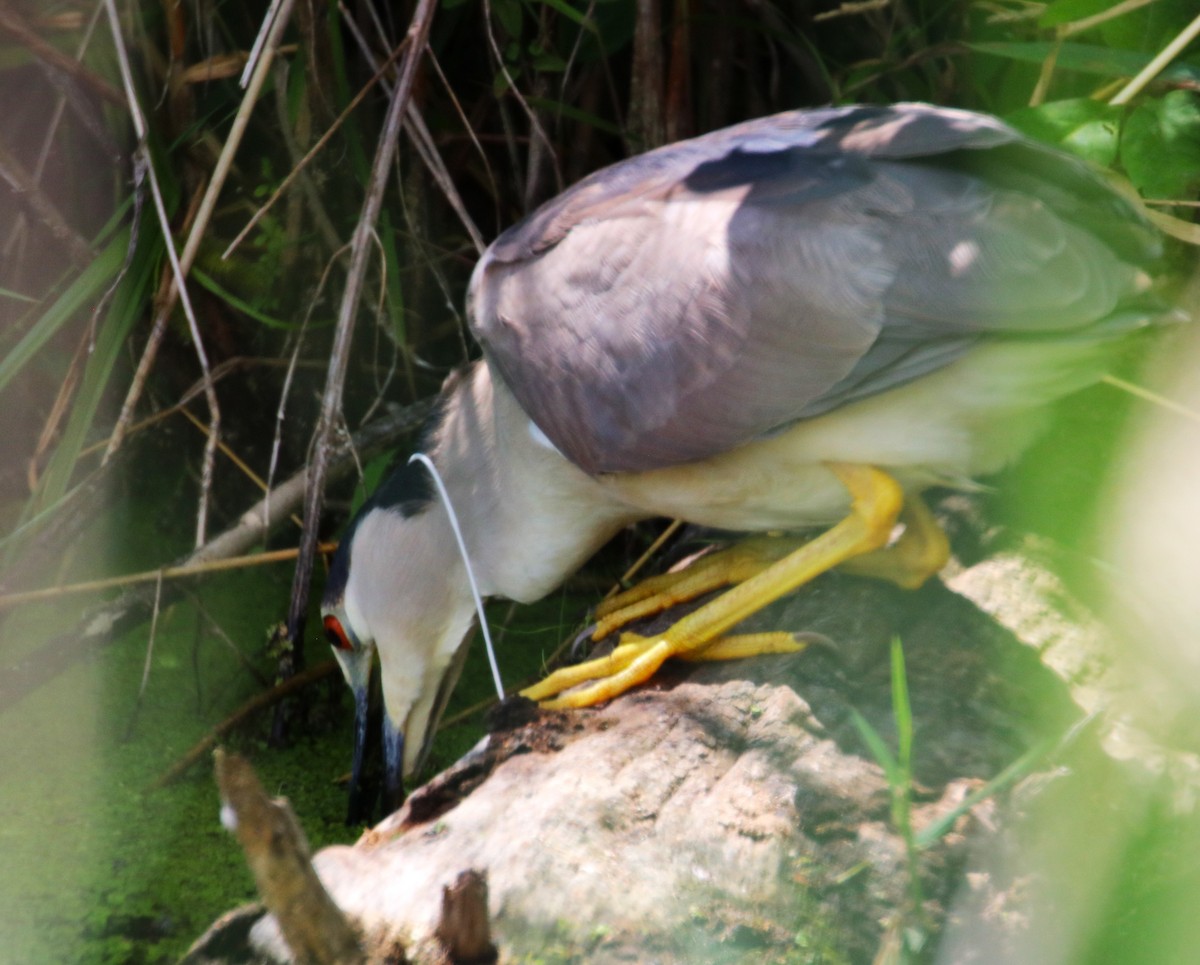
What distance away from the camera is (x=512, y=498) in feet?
8.48

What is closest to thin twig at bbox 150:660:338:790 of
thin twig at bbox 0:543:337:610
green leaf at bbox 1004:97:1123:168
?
thin twig at bbox 0:543:337:610

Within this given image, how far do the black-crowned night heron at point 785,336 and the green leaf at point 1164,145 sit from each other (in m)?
0.36

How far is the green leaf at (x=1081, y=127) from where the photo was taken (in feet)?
7.50

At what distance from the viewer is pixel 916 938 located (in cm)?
147

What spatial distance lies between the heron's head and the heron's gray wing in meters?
0.49

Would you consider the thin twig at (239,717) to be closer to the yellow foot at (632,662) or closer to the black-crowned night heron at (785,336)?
the black-crowned night heron at (785,336)

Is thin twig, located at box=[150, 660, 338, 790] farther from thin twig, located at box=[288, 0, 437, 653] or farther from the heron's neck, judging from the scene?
the heron's neck

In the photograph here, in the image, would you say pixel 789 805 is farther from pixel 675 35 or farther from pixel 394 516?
pixel 675 35

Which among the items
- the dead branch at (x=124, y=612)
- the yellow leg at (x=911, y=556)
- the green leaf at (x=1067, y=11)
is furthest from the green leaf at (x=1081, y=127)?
the dead branch at (x=124, y=612)

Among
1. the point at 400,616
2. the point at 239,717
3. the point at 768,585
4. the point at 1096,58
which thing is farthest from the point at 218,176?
the point at 1096,58

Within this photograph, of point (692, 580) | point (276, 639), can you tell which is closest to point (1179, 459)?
point (692, 580)

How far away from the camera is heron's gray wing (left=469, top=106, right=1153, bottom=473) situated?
189 cm

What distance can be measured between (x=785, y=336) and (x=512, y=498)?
2.72ft

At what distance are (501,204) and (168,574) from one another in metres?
1.33
